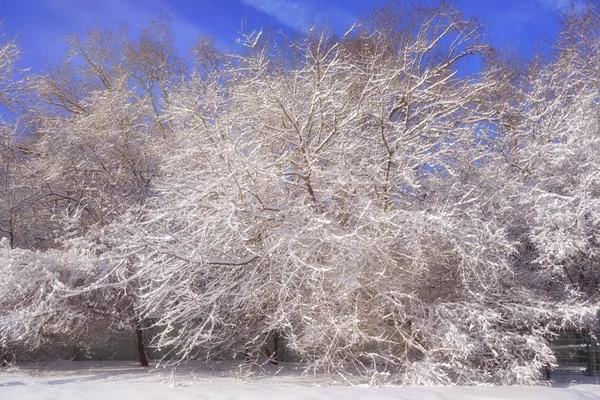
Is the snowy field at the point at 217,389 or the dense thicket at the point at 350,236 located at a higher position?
the dense thicket at the point at 350,236

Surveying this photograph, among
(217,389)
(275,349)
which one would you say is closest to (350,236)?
(217,389)

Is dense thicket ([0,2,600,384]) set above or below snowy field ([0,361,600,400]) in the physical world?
above

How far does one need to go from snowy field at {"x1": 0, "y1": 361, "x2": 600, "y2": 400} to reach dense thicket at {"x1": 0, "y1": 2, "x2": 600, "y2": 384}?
557mm

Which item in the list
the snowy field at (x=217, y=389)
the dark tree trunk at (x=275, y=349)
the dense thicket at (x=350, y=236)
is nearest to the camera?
the snowy field at (x=217, y=389)

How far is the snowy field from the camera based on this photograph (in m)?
7.01

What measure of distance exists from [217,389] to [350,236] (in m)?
3.00

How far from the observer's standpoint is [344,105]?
1145 centimetres

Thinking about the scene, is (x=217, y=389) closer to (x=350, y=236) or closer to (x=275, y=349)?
(x=350, y=236)

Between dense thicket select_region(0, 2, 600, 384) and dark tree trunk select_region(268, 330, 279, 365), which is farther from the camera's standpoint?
dark tree trunk select_region(268, 330, 279, 365)

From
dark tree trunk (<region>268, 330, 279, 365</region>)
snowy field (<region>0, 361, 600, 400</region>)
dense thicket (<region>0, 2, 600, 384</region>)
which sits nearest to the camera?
snowy field (<region>0, 361, 600, 400</region>)

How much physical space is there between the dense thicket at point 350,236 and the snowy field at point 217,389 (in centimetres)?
56

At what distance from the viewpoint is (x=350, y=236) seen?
9.34 m

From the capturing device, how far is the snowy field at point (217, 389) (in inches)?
276

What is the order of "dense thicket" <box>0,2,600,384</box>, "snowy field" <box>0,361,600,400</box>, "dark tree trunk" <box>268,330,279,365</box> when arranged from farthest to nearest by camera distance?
1. "dark tree trunk" <box>268,330,279,365</box>
2. "dense thicket" <box>0,2,600,384</box>
3. "snowy field" <box>0,361,600,400</box>
